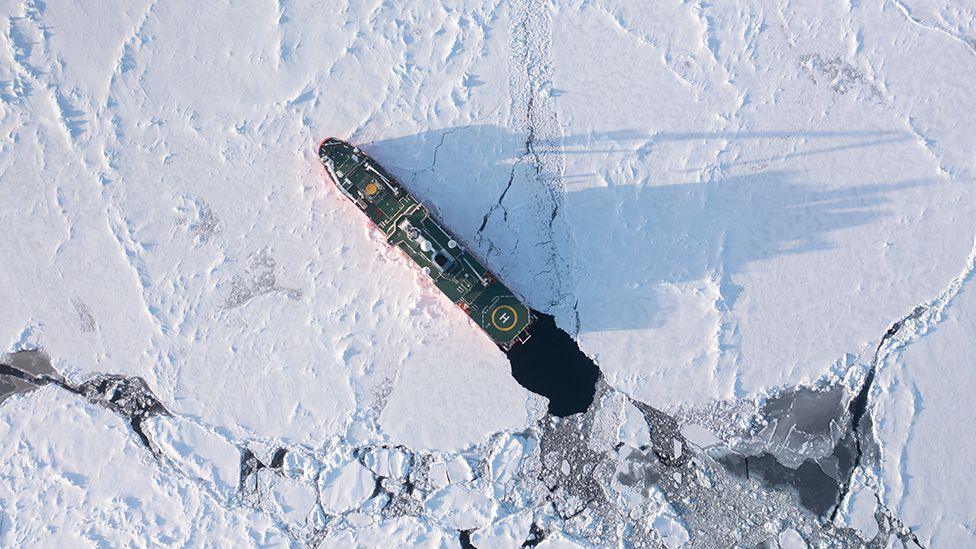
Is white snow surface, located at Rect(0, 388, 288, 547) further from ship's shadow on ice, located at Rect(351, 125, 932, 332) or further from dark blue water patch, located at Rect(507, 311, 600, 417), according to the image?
ship's shadow on ice, located at Rect(351, 125, 932, 332)

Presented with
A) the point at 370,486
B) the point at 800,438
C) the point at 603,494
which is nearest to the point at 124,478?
the point at 370,486

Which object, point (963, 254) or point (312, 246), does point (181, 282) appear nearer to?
point (312, 246)

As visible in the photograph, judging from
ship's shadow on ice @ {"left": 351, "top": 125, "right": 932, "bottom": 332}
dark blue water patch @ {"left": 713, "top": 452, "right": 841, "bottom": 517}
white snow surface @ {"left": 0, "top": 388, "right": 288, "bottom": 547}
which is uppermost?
ship's shadow on ice @ {"left": 351, "top": 125, "right": 932, "bottom": 332}

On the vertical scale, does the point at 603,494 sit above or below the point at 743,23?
below

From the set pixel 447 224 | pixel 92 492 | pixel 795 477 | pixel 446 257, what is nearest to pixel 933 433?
pixel 795 477

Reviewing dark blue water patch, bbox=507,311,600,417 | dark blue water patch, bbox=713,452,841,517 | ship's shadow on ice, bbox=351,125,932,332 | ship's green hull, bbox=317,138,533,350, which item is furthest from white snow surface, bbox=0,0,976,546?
dark blue water patch, bbox=713,452,841,517

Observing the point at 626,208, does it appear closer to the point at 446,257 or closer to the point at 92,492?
the point at 446,257
